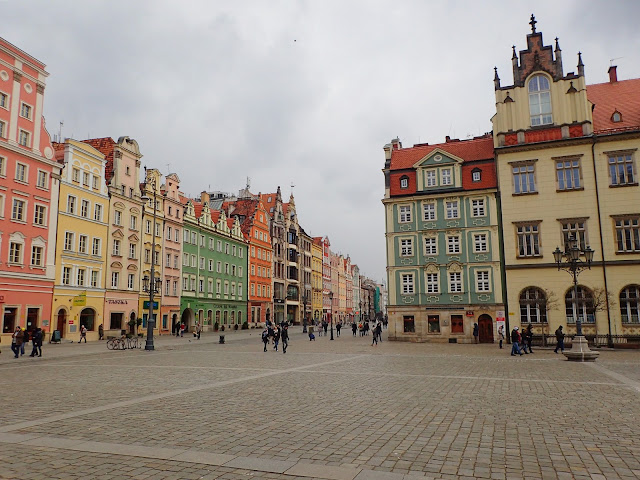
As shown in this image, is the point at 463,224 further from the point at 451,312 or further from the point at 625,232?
the point at 625,232

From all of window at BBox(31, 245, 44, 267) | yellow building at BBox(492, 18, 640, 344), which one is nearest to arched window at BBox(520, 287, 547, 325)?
yellow building at BBox(492, 18, 640, 344)

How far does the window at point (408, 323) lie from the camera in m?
43.7

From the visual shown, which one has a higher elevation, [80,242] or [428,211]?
[428,211]

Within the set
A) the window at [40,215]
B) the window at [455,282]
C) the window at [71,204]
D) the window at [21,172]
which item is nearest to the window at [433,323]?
the window at [455,282]

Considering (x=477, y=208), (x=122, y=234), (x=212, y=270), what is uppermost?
(x=477, y=208)

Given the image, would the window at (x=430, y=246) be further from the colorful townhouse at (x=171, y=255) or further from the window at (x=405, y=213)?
the colorful townhouse at (x=171, y=255)

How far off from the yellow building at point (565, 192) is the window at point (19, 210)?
124ft

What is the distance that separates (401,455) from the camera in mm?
7043

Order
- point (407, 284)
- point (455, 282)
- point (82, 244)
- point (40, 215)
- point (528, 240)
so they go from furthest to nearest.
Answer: point (407, 284)
point (82, 244)
point (455, 282)
point (528, 240)
point (40, 215)

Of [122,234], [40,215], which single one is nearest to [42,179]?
[40,215]

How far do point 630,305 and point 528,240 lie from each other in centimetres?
858

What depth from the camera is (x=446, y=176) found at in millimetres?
44406

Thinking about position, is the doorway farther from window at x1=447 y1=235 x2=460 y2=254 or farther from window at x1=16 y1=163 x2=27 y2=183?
window at x1=16 y1=163 x2=27 y2=183

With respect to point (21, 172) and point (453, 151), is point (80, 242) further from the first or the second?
point (453, 151)
